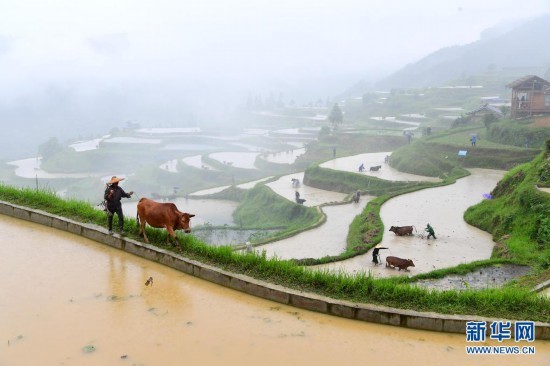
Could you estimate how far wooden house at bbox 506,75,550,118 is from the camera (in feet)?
148

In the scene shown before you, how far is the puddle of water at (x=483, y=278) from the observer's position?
45.2 ft

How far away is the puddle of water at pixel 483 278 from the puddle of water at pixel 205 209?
2844 cm

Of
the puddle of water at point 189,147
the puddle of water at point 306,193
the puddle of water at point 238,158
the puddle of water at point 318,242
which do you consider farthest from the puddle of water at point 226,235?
the puddle of water at point 189,147

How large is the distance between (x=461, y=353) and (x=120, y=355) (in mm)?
4558

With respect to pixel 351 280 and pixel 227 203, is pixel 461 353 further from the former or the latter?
pixel 227 203

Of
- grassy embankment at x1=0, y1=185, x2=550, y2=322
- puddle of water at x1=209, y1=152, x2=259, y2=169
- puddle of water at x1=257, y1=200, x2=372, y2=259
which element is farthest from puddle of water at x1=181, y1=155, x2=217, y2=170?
grassy embankment at x1=0, y1=185, x2=550, y2=322

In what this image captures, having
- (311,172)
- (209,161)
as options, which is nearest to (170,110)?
(209,161)

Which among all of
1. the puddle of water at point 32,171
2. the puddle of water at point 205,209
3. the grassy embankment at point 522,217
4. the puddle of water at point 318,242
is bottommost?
the puddle of water at point 32,171

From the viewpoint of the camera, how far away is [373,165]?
1849 inches

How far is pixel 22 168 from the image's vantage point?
94.6 meters

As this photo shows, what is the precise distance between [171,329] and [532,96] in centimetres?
4790

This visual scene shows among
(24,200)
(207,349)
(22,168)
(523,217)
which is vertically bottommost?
(22,168)

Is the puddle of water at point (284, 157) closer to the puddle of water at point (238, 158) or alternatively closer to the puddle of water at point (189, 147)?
the puddle of water at point (238, 158)

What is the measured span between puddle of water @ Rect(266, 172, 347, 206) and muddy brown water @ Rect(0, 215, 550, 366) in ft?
94.1
